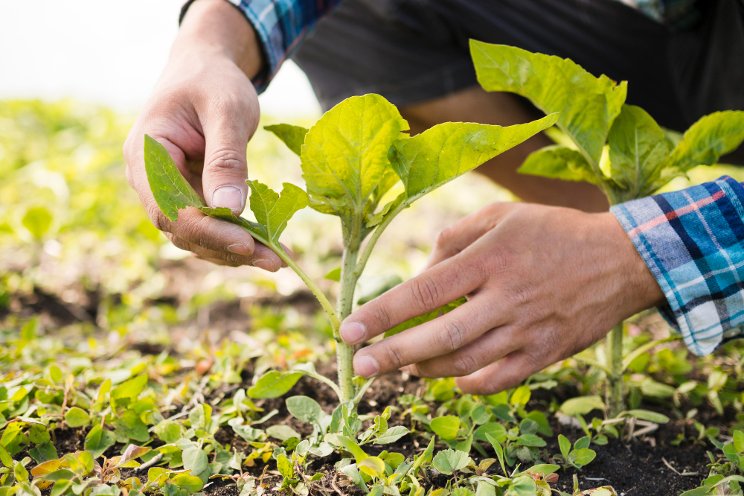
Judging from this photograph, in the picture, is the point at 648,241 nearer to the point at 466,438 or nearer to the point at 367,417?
the point at 466,438

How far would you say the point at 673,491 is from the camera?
1244 millimetres

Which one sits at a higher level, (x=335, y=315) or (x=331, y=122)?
(x=331, y=122)

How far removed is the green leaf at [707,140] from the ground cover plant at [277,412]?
45cm

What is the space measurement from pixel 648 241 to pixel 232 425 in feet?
2.91

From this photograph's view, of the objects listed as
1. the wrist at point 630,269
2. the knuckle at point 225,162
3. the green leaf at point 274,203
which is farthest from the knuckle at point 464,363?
the knuckle at point 225,162

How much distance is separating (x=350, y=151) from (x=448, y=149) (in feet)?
0.56

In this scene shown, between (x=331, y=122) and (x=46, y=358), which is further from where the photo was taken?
(x=46, y=358)

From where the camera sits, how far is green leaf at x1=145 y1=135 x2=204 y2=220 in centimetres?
111

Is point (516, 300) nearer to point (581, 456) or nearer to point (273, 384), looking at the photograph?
point (581, 456)

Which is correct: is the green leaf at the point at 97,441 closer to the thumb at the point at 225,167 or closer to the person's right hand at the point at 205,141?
the person's right hand at the point at 205,141

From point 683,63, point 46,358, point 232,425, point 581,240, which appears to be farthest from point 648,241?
point 46,358

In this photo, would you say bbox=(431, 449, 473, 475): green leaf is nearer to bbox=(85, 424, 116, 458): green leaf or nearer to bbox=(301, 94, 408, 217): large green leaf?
bbox=(301, 94, 408, 217): large green leaf

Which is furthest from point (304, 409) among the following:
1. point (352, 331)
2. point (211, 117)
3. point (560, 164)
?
point (560, 164)

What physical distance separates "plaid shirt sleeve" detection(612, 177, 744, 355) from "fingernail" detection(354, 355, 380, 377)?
0.56m
